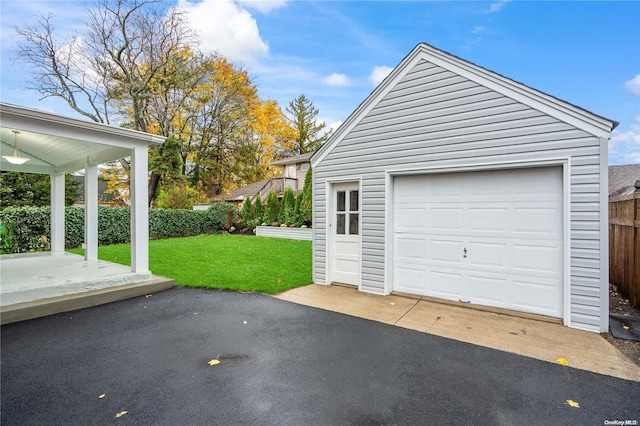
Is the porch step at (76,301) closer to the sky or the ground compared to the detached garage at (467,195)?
closer to the ground

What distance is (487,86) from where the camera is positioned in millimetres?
4602

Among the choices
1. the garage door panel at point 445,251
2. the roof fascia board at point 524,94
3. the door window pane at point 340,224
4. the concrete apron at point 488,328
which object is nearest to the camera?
the concrete apron at point 488,328

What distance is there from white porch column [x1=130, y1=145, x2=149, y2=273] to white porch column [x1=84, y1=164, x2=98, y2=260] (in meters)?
2.35

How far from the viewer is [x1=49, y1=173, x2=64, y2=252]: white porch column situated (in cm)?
879

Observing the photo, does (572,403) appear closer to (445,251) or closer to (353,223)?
(445,251)

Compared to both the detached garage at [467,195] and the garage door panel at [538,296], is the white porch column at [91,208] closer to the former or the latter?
the detached garage at [467,195]

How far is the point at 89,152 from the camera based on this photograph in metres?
6.87

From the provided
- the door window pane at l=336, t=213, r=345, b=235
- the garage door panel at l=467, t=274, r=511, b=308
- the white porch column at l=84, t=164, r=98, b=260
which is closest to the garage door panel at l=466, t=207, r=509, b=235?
the garage door panel at l=467, t=274, r=511, b=308

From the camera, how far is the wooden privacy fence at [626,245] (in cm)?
481

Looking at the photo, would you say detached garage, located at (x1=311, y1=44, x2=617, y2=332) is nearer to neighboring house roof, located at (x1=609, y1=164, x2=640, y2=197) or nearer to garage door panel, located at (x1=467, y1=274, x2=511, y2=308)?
garage door panel, located at (x1=467, y1=274, x2=511, y2=308)

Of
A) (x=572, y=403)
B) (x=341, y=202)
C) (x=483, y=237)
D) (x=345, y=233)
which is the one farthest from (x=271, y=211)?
(x=572, y=403)

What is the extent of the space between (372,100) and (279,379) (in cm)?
484

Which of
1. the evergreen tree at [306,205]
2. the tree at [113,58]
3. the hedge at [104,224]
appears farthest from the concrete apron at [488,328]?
the tree at [113,58]

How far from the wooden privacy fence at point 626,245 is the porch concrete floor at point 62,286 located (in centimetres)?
808
